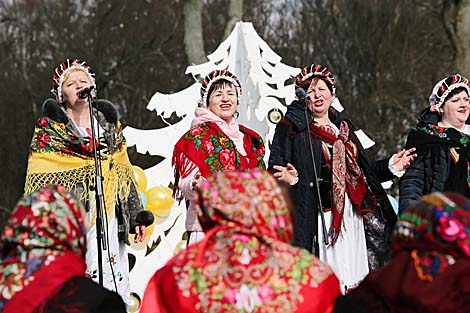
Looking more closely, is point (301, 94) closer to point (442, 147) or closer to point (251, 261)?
point (442, 147)

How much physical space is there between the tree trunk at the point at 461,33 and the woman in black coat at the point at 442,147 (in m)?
6.35

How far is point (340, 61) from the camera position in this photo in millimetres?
22984

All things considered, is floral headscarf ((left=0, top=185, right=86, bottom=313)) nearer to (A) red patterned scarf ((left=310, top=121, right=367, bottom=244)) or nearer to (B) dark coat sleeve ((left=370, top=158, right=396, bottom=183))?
(A) red patterned scarf ((left=310, top=121, right=367, bottom=244))

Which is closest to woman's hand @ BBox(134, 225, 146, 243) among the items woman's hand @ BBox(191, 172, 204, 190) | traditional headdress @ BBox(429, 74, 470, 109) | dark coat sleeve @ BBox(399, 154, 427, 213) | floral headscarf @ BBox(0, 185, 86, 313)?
woman's hand @ BBox(191, 172, 204, 190)

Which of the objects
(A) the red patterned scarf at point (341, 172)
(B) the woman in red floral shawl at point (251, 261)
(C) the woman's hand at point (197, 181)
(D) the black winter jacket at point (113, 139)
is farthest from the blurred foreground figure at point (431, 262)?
(A) the red patterned scarf at point (341, 172)

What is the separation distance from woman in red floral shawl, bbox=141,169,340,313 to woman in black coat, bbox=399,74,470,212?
283cm

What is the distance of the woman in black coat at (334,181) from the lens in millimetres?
6652

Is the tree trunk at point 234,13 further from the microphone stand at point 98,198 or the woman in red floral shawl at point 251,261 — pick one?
the woman in red floral shawl at point 251,261

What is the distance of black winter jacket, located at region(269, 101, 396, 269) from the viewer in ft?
21.8

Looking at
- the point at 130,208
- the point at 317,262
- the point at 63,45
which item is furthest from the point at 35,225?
the point at 63,45

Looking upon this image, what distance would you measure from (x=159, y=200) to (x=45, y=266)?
215 inches

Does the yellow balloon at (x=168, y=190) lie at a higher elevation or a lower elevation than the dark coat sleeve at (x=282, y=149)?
lower

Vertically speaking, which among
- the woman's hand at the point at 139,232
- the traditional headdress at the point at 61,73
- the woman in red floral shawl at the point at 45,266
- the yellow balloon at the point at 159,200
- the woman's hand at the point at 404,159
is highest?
the traditional headdress at the point at 61,73

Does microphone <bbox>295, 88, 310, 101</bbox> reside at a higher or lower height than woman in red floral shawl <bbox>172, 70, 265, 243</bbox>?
higher
